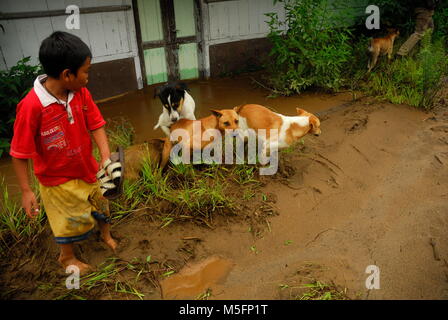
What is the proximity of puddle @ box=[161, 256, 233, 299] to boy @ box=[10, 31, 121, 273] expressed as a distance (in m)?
0.69

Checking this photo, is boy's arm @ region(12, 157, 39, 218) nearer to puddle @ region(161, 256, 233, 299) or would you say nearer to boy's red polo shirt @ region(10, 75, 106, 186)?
boy's red polo shirt @ region(10, 75, 106, 186)

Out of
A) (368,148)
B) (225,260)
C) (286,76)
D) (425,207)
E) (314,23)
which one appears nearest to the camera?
(225,260)

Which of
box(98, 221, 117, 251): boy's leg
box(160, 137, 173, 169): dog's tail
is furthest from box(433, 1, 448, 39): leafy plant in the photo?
box(98, 221, 117, 251): boy's leg

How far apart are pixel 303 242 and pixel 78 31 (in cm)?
522

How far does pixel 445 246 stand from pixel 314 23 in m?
4.06

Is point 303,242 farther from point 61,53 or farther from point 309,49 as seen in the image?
point 309,49

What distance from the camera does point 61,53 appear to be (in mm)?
1864

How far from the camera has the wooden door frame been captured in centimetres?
672

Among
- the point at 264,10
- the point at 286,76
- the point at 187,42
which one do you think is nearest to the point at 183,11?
the point at 187,42

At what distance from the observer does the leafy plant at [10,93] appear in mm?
4297

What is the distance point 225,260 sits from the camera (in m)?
2.81

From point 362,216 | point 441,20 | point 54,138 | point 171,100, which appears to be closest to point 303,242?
point 362,216

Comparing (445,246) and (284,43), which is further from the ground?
(284,43)

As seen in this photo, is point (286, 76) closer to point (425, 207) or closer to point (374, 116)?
point (374, 116)
